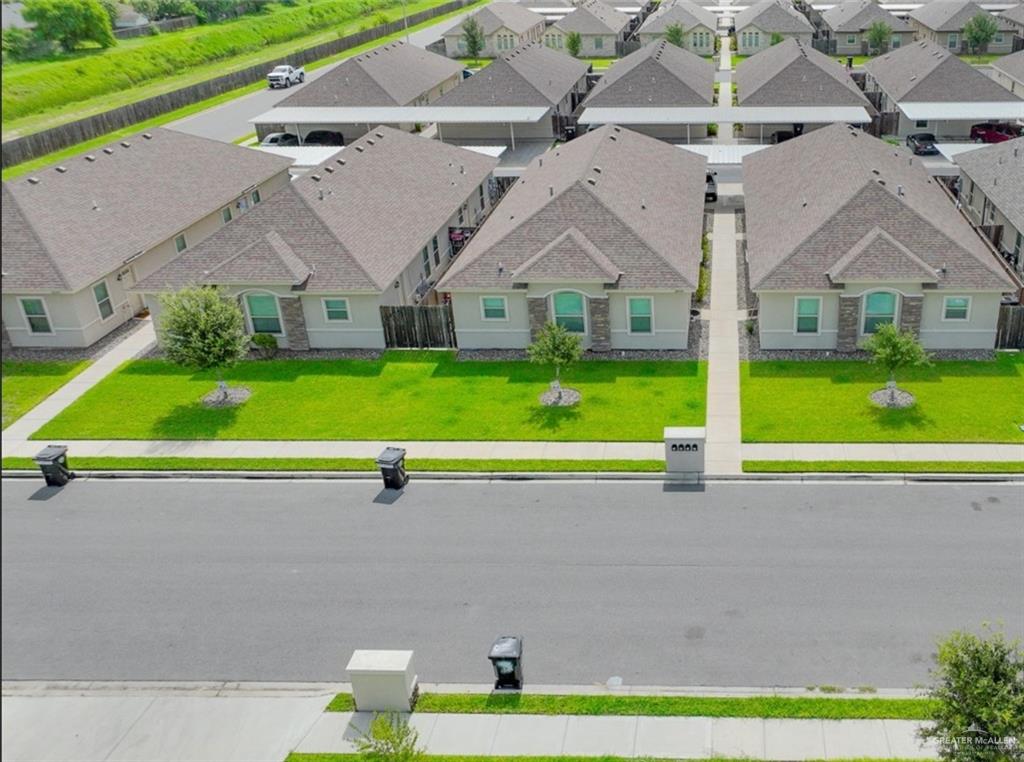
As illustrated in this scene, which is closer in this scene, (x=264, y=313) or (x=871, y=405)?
(x=871, y=405)

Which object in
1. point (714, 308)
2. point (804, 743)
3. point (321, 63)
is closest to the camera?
point (804, 743)

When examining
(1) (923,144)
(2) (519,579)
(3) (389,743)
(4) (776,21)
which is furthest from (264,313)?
(4) (776,21)

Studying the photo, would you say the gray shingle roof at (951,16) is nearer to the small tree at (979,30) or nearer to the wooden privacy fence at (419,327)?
the small tree at (979,30)

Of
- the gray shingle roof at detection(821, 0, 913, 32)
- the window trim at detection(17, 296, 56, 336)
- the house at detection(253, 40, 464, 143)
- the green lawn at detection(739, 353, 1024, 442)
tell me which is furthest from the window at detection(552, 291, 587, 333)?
the gray shingle roof at detection(821, 0, 913, 32)

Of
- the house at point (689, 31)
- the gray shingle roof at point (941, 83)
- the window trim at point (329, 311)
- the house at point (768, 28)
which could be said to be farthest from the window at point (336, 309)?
the house at point (768, 28)

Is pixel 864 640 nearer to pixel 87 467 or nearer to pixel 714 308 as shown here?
pixel 714 308

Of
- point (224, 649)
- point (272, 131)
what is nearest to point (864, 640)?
point (224, 649)

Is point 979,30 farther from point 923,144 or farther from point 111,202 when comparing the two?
point 111,202
